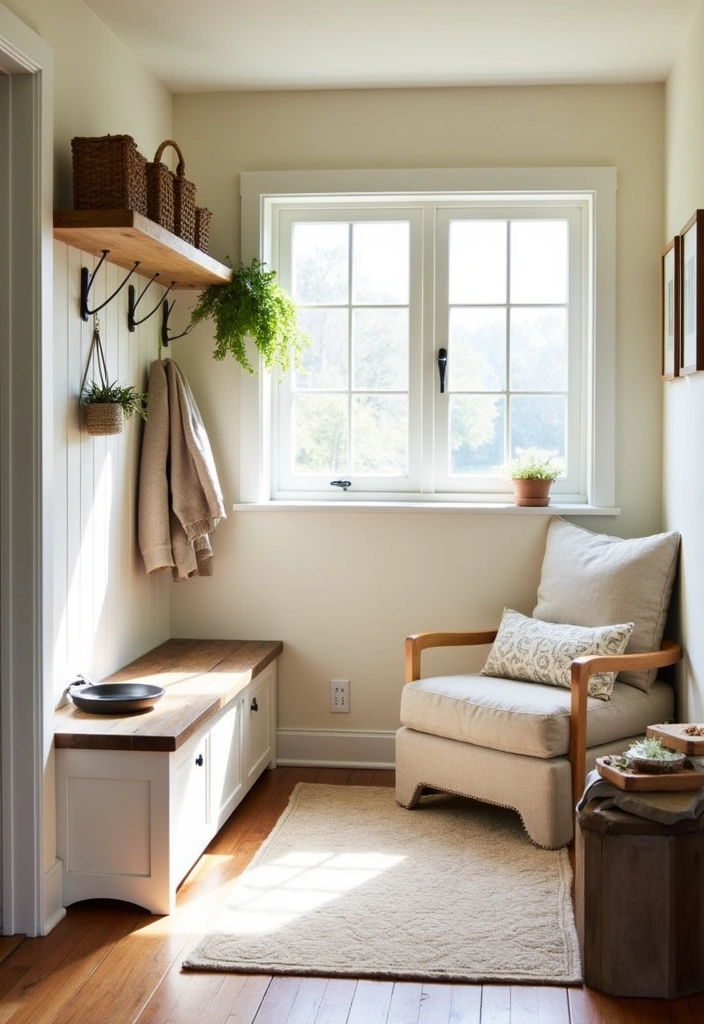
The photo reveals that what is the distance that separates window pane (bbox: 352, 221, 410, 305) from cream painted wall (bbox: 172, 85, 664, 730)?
0.87ft

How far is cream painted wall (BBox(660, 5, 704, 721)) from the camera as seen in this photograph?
348 cm

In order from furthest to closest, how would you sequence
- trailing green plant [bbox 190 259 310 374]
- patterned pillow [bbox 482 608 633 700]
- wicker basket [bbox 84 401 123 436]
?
trailing green plant [bbox 190 259 310 374]
patterned pillow [bbox 482 608 633 700]
wicker basket [bbox 84 401 123 436]

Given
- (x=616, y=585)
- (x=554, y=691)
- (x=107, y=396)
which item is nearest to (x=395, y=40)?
(x=107, y=396)

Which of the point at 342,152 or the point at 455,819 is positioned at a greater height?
the point at 342,152

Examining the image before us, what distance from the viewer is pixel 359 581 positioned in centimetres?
434

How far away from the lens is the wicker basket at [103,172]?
311 centimetres

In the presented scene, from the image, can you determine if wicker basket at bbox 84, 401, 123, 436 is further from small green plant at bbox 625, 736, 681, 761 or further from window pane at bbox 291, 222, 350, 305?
small green plant at bbox 625, 736, 681, 761

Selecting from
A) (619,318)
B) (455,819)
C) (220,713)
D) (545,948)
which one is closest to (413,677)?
(455,819)

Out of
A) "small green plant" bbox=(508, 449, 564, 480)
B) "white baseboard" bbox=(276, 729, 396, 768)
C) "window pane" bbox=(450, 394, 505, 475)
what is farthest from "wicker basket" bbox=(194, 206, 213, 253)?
"white baseboard" bbox=(276, 729, 396, 768)

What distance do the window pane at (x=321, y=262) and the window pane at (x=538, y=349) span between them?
0.70 metres

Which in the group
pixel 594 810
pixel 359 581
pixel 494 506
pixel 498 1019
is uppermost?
pixel 494 506

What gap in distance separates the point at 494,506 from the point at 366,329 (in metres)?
0.87

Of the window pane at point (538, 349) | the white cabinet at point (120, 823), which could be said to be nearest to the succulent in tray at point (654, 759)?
the white cabinet at point (120, 823)

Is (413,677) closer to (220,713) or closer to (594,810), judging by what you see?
(220,713)
